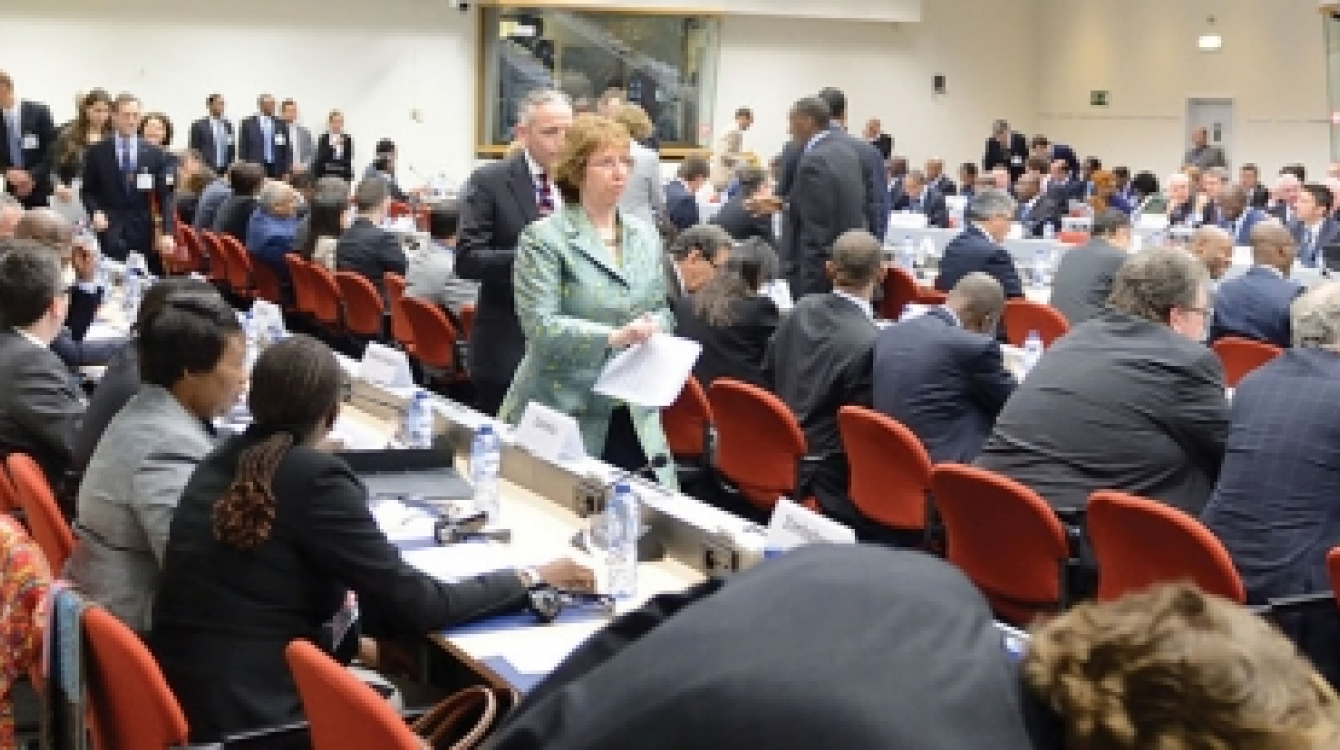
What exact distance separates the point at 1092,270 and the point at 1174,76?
13825 millimetres

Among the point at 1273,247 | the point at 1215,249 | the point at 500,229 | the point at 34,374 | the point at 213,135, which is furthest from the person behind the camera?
the point at 213,135

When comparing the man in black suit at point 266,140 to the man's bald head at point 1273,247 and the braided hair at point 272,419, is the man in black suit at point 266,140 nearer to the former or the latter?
the man's bald head at point 1273,247

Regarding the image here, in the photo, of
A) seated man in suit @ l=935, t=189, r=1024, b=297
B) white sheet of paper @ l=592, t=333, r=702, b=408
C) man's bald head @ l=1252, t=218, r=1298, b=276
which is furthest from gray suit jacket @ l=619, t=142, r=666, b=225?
white sheet of paper @ l=592, t=333, r=702, b=408

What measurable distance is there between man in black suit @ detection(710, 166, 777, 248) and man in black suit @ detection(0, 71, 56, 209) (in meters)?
5.64

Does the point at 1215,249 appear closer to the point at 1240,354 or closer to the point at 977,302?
the point at 1240,354

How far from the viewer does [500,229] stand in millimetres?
5145

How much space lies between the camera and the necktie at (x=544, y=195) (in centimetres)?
518

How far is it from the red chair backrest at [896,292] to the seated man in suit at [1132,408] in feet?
14.8

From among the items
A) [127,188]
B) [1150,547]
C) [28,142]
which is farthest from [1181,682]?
[28,142]

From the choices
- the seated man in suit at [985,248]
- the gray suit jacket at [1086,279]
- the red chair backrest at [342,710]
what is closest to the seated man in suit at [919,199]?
the seated man in suit at [985,248]

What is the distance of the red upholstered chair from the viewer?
13.2 feet

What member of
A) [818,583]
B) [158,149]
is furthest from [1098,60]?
[818,583]

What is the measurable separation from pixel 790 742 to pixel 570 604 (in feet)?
7.10

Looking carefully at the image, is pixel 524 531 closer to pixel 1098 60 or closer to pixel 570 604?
pixel 570 604
